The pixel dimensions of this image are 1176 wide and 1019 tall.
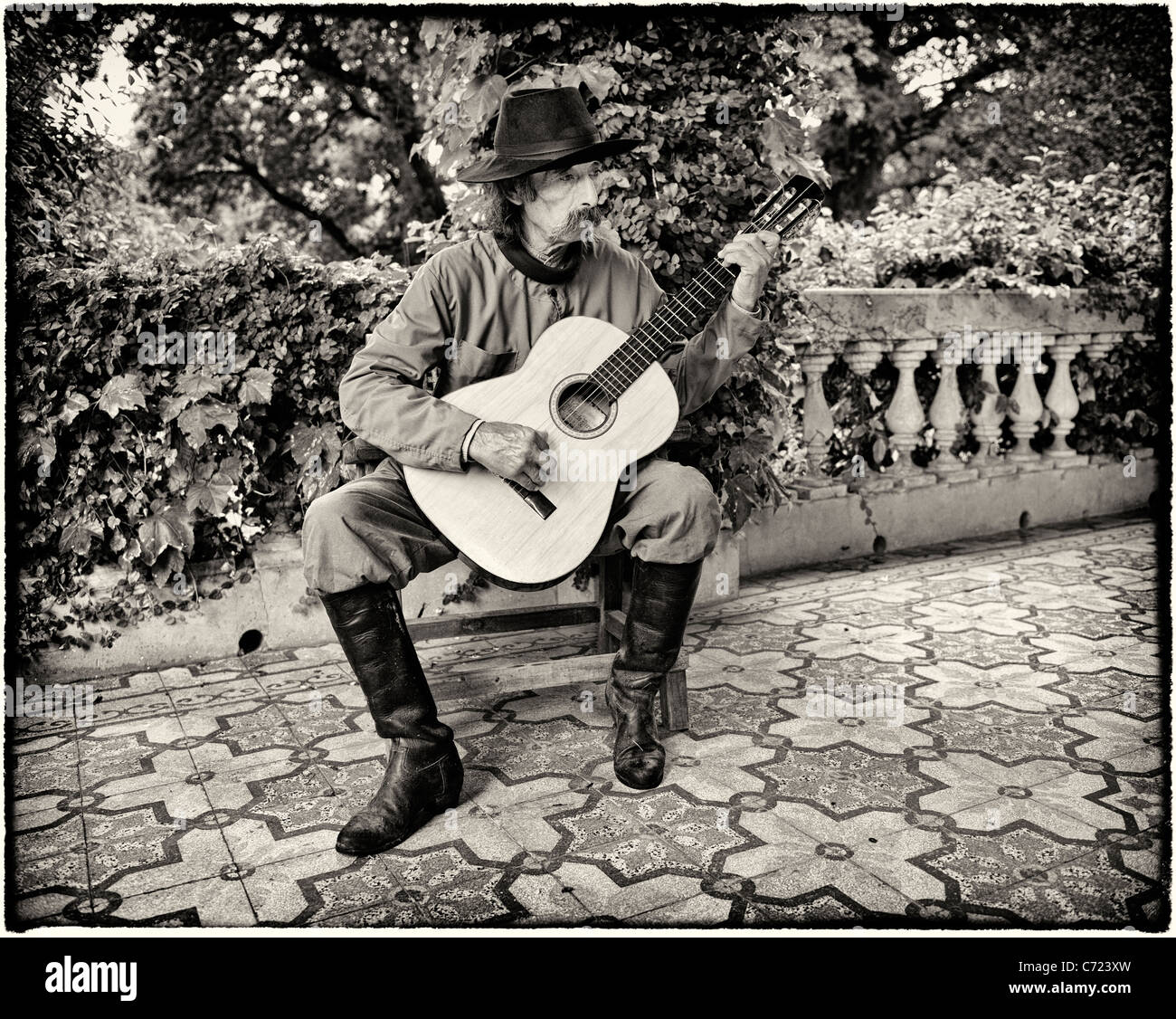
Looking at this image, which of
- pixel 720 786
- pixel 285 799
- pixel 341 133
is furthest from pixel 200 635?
pixel 341 133

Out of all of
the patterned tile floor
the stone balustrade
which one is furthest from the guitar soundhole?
the stone balustrade

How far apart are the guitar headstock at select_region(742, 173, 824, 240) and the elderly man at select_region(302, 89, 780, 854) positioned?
58 millimetres

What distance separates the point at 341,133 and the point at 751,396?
1331 centimetres

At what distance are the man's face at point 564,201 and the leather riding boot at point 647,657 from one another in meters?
0.97

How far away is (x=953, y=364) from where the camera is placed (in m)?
5.45

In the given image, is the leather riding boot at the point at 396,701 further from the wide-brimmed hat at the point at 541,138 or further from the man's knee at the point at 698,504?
the wide-brimmed hat at the point at 541,138

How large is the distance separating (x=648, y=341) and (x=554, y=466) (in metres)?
0.45

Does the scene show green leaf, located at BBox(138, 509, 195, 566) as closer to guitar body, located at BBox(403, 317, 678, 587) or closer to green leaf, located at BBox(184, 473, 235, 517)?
green leaf, located at BBox(184, 473, 235, 517)

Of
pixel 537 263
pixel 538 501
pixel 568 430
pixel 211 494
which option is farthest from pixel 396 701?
pixel 211 494

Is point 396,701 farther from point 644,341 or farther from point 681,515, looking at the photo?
point 644,341

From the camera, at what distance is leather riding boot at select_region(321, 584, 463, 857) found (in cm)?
256

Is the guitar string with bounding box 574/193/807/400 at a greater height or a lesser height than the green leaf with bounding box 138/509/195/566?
greater

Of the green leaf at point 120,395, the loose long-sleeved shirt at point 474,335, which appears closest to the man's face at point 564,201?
the loose long-sleeved shirt at point 474,335

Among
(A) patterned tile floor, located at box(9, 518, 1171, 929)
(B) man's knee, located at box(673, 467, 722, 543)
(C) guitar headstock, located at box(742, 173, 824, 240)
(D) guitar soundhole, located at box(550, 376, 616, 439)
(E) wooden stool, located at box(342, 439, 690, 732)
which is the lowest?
(A) patterned tile floor, located at box(9, 518, 1171, 929)
